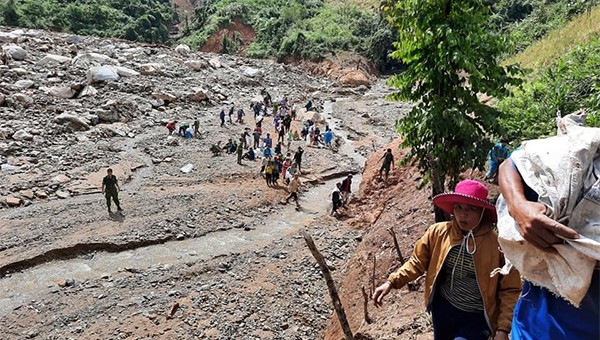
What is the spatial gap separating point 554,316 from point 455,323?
126 cm

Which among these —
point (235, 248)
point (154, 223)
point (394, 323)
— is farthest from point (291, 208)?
point (394, 323)

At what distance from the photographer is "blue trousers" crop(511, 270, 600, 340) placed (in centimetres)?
158

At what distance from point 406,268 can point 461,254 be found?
43 cm

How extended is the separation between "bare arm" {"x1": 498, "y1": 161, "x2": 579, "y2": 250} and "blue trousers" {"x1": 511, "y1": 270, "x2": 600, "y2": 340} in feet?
0.64

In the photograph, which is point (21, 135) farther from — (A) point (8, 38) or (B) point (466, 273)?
(B) point (466, 273)

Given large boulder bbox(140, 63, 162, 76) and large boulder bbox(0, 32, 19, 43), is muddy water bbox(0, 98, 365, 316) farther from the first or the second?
large boulder bbox(0, 32, 19, 43)

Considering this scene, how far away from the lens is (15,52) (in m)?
26.1

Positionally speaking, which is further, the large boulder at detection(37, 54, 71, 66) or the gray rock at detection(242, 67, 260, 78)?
the gray rock at detection(242, 67, 260, 78)

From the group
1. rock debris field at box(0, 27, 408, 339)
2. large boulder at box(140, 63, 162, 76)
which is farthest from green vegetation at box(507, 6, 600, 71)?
large boulder at box(140, 63, 162, 76)

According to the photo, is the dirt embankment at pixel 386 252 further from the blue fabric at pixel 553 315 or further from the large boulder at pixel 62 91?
the large boulder at pixel 62 91

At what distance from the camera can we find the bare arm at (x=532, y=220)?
1547 mm

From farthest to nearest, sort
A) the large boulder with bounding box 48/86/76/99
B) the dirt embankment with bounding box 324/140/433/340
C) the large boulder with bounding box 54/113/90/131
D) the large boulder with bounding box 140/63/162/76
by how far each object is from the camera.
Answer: the large boulder with bounding box 140/63/162/76, the large boulder with bounding box 48/86/76/99, the large boulder with bounding box 54/113/90/131, the dirt embankment with bounding box 324/140/433/340

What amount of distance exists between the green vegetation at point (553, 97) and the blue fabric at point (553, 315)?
496 cm

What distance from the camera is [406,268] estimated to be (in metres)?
3.03
